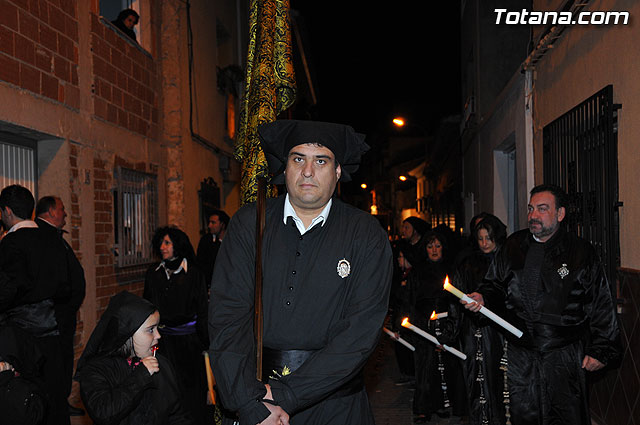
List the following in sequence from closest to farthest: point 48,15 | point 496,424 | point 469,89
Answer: point 496,424 → point 48,15 → point 469,89

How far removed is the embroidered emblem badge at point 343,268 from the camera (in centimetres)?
296

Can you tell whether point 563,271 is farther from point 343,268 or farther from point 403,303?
point 403,303

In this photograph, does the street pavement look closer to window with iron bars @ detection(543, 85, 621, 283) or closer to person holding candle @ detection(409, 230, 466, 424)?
person holding candle @ detection(409, 230, 466, 424)

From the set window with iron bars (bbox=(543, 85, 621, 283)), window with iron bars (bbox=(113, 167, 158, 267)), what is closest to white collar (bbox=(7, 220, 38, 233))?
window with iron bars (bbox=(113, 167, 158, 267))

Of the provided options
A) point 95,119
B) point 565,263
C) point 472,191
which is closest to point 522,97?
point 565,263

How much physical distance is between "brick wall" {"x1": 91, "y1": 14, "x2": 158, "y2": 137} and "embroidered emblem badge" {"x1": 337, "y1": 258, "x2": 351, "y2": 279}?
20.2ft

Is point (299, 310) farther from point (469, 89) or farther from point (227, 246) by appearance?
point (469, 89)

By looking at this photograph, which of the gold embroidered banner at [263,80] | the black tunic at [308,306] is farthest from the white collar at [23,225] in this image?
the black tunic at [308,306]

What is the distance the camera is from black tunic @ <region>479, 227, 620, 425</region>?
4836mm

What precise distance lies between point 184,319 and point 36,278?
4.47ft

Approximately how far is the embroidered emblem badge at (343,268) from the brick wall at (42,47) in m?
4.54

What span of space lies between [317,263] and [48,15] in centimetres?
544

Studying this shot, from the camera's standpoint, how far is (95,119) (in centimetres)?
823

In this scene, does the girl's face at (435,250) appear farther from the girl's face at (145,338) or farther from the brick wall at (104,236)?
the girl's face at (145,338)
